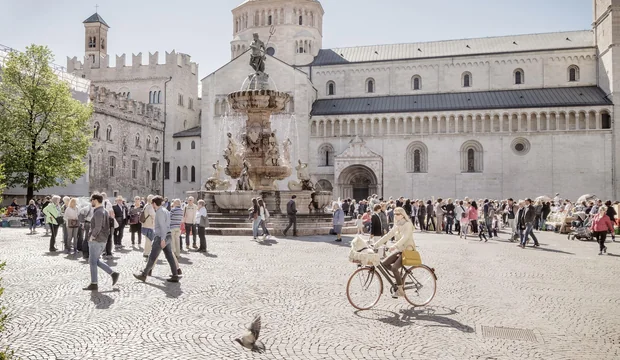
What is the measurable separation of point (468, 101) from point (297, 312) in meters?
47.9

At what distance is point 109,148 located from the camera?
49938 millimetres

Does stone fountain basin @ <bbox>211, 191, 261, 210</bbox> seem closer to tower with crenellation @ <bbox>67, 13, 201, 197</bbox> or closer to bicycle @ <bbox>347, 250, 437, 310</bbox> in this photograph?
bicycle @ <bbox>347, 250, 437, 310</bbox>

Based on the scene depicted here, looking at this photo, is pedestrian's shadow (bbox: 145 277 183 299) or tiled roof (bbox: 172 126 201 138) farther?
tiled roof (bbox: 172 126 201 138)

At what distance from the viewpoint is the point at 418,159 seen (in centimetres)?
5197

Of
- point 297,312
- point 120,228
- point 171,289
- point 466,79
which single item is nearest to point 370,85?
point 466,79

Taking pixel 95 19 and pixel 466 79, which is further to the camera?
pixel 95 19

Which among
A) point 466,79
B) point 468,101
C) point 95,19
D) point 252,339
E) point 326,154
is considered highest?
point 95,19

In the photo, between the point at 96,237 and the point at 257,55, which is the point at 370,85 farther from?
the point at 96,237

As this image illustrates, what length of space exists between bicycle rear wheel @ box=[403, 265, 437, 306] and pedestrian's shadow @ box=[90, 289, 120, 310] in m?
5.06

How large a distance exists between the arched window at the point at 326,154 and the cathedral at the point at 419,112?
0.12 m

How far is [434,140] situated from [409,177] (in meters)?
4.49

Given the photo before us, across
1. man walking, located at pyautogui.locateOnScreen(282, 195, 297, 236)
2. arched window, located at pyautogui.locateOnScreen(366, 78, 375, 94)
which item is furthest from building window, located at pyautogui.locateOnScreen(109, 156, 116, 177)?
man walking, located at pyautogui.locateOnScreen(282, 195, 297, 236)

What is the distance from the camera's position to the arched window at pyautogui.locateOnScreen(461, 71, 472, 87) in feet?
180

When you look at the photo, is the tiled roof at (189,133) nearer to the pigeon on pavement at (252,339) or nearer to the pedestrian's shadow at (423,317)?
the pedestrian's shadow at (423,317)
